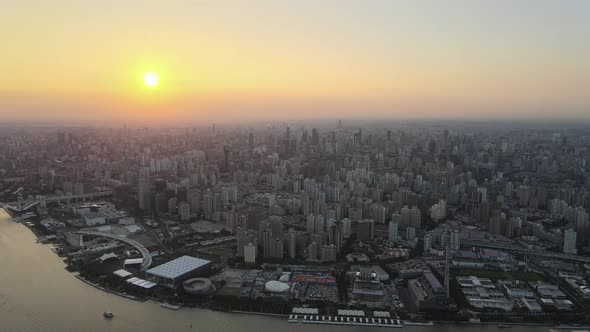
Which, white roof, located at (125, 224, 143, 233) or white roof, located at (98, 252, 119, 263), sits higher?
white roof, located at (98, 252, 119, 263)

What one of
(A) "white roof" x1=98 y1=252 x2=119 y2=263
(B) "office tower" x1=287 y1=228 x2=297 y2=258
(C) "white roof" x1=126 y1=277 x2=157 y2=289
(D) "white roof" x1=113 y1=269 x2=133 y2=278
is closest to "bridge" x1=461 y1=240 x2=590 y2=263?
(B) "office tower" x1=287 y1=228 x2=297 y2=258

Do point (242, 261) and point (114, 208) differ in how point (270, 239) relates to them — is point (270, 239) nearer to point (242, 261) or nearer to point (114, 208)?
point (242, 261)

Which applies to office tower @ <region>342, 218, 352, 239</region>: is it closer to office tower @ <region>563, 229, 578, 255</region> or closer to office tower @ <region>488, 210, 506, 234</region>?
office tower @ <region>488, 210, 506, 234</region>

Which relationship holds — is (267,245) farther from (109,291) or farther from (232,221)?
(109,291)

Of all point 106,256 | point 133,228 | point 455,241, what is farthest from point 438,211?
point 106,256

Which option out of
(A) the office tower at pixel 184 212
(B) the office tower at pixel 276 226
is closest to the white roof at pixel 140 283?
(B) the office tower at pixel 276 226

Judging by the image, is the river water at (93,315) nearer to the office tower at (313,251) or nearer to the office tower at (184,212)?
the office tower at (313,251)
